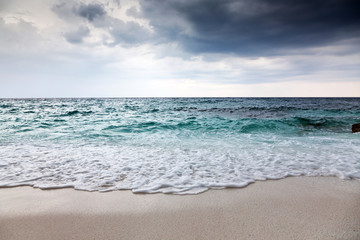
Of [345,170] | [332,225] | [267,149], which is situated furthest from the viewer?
[267,149]

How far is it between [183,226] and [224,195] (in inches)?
35.7

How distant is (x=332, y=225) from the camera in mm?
2041

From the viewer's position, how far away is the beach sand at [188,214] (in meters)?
1.95

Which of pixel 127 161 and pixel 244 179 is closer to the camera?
pixel 244 179

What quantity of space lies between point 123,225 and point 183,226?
2.08ft

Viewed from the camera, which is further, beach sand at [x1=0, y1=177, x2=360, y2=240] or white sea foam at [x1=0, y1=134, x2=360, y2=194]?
white sea foam at [x1=0, y1=134, x2=360, y2=194]

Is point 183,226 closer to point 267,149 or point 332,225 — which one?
point 332,225

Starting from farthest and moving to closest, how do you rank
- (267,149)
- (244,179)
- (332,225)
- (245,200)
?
(267,149)
(244,179)
(245,200)
(332,225)

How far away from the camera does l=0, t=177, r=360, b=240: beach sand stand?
1.95 meters

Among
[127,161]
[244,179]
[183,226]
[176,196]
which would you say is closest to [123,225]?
[183,226]

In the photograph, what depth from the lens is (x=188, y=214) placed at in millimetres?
2299

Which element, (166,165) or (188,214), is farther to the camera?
(166,165)

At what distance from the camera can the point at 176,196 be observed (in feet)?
9.02

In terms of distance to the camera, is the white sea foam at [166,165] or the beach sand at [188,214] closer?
the beach sand at [188,214]
